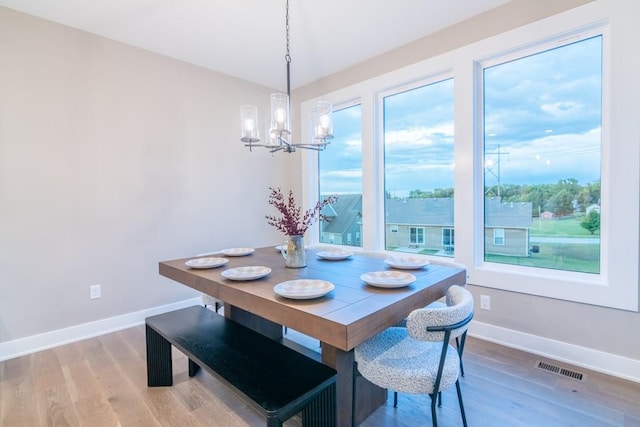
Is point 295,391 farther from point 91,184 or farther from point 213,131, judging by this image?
point 213,131

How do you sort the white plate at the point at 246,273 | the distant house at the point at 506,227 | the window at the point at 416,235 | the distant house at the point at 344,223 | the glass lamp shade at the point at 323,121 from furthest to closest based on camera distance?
the distant house at the point at 344,223, the window at the point at 416,235, the distant house at the point at 506,227, the glass lamp shade at the point at 323,121, the white plate at the point at 246,273

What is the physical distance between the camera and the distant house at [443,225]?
2.58m

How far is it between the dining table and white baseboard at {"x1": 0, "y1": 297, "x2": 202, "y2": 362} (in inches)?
53.4

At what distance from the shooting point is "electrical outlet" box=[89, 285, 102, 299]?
285cm

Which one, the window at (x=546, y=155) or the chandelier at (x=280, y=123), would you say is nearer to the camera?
the chandelier at (x=280, y=123)

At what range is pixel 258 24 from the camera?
9.02 feet

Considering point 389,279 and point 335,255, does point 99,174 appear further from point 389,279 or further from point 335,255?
point 389,279

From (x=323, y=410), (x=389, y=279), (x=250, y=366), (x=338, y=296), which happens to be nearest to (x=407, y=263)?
(x=389, y=279)

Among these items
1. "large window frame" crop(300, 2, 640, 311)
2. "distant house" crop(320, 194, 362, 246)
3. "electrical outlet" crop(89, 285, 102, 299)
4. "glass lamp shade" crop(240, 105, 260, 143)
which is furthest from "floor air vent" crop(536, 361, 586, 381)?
"electrical outlet" crop(89, 285, 102, 299)

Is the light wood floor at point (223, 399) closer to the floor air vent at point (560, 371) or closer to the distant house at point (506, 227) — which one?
the floor air vent at point (560, 371)

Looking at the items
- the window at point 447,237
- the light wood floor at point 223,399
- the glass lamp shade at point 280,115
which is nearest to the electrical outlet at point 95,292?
the light wood floor at point 223,399

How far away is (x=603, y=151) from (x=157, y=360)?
336cm

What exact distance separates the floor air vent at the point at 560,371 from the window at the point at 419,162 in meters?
1.13

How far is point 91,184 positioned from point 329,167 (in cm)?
261
